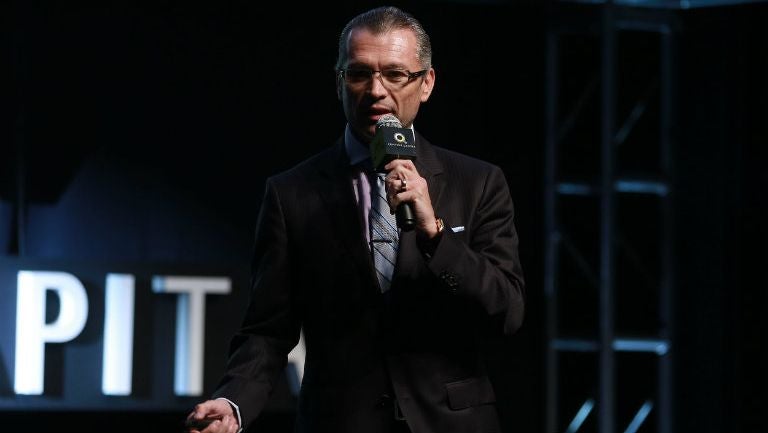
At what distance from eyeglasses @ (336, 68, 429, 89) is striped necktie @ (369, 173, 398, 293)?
0.54 ft

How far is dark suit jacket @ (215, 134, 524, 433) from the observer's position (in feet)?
6.59

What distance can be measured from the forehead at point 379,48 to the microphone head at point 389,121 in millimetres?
95

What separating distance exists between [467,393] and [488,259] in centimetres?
23

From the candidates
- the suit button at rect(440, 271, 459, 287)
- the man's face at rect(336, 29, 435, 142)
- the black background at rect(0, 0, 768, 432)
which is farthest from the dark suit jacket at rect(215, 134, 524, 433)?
the black background at rect(0, 0, 768, 432)

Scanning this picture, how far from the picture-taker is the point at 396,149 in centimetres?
190

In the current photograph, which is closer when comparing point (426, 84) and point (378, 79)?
point (378, 79)

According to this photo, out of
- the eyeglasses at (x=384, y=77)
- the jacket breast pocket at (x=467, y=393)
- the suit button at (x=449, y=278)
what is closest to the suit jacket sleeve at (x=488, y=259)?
the suit button at (x=449, y=278)

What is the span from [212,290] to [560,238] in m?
1.66

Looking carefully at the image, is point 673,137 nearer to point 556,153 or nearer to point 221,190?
point 556,153

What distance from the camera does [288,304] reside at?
2129 mm

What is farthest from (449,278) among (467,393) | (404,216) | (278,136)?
(278,136)

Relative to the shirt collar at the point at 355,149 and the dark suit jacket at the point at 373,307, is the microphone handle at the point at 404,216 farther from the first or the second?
the shirt collar at the point at 355,149

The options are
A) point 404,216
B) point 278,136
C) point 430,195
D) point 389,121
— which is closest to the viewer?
point 404,216

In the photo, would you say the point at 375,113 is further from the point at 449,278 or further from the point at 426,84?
the point at 449,278
